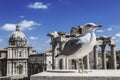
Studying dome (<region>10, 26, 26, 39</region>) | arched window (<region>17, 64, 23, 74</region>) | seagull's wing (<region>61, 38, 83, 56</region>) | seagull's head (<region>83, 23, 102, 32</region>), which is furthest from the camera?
dome (<region>10, 26, 26, 39</region>)

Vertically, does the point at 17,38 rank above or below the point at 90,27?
above

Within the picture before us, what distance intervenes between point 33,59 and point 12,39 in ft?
32.4

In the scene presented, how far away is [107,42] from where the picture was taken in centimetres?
3622

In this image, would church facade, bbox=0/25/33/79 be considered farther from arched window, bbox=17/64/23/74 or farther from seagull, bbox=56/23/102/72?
seagull, bbox=56/23/102/72

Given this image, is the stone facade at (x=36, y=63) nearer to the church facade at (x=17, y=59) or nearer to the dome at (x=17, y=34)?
the church facade at (x=17, y=59)

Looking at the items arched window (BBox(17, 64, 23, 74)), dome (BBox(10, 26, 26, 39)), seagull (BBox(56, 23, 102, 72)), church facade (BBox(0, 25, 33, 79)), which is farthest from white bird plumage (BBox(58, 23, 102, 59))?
dome (BBox(10, 26, 26, 39))

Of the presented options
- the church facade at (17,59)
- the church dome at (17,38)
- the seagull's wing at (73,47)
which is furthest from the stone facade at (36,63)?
the seagull's wing at (73,47)

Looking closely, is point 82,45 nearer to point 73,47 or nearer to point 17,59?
point 73,47

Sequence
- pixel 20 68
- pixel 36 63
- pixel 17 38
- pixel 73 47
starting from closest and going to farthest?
1. pixel 73 47
2. pixel 36 63
3. pixel 20 68
4. pixel 17 38

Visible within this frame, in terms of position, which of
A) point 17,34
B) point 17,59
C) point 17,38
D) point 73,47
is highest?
point 17,34

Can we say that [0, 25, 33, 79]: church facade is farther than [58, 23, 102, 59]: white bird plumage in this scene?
Yes

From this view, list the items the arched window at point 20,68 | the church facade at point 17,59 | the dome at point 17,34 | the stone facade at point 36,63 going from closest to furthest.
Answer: the stone facade at point 36,63
the church facade at point 17,59
the arched window at point 20,68
the dome at point 17,34

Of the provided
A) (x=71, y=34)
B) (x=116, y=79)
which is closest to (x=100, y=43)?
(x=71, y=34)

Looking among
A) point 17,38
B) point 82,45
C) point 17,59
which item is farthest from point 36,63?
point 82,45
